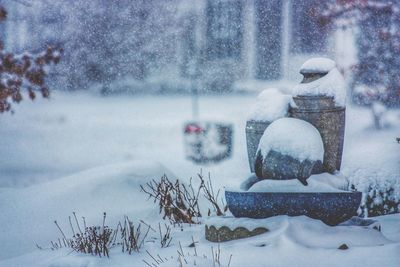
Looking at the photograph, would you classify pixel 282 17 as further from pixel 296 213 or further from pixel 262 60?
pixel 296 213

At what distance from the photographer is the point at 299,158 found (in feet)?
12.9

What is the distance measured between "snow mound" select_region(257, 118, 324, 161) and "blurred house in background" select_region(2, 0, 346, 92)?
10909mm

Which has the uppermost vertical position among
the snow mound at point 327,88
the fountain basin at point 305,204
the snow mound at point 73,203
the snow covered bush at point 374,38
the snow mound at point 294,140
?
the snow covered bush at point 374,38

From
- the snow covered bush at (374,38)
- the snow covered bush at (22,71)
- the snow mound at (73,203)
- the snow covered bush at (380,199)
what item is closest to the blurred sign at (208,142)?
the snow covered bush at (374,38)

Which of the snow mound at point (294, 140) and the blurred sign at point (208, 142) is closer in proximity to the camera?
the snow mound at point (294, 140)

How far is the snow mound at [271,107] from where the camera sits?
14.0 ft

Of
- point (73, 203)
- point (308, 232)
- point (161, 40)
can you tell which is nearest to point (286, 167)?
point (308, 232)

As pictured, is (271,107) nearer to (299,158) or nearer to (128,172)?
(299,158)

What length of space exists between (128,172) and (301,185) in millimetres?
2378

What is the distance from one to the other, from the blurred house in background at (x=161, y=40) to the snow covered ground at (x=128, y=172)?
0.83 metres

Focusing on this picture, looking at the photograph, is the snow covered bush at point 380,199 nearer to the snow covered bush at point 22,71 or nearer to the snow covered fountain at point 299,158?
the snow covered fountain at point 299,158

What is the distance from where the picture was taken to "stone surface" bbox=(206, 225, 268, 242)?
12.3 ft

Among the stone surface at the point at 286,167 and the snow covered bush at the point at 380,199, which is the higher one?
the stone surface at the point at 286,167

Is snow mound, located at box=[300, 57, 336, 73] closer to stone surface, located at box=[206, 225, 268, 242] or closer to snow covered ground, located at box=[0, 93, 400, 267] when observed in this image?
snow covered ground, located at box=[0, 93, 400, 267]
